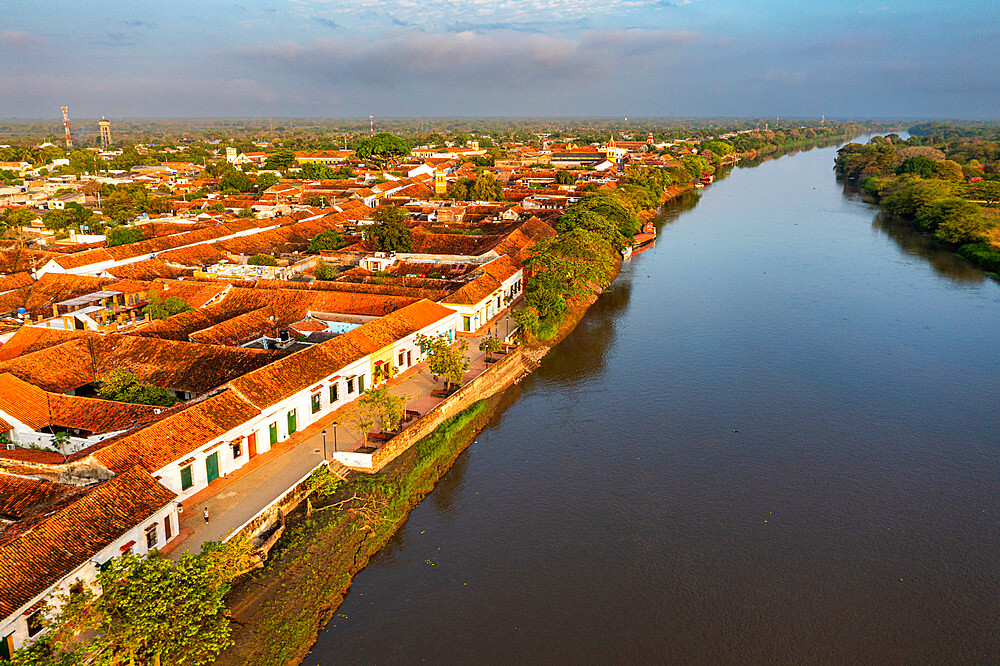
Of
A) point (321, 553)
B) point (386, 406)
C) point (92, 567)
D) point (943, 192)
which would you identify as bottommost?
point (321, 553)

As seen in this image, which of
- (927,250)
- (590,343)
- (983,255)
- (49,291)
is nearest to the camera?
(49,291)

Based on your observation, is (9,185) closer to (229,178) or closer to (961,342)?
(229,178)

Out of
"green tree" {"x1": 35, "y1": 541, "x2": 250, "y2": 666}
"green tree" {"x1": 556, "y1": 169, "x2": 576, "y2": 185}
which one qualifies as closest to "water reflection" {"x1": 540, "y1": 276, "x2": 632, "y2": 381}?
"green tree" {"x1": 35, "y1": 541, "x2": 250, "y2": 666}

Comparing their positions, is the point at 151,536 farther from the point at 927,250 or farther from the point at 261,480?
the point at 927,250

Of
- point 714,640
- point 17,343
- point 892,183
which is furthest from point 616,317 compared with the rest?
point 892,183

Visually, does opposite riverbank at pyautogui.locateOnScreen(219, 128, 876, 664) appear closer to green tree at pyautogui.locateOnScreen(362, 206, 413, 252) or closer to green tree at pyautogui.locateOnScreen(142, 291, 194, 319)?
green tree at pyautogui.locateOnScreen(142, 291, 194, 319)

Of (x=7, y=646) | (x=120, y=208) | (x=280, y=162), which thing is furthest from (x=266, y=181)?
(x=7, y=646)
